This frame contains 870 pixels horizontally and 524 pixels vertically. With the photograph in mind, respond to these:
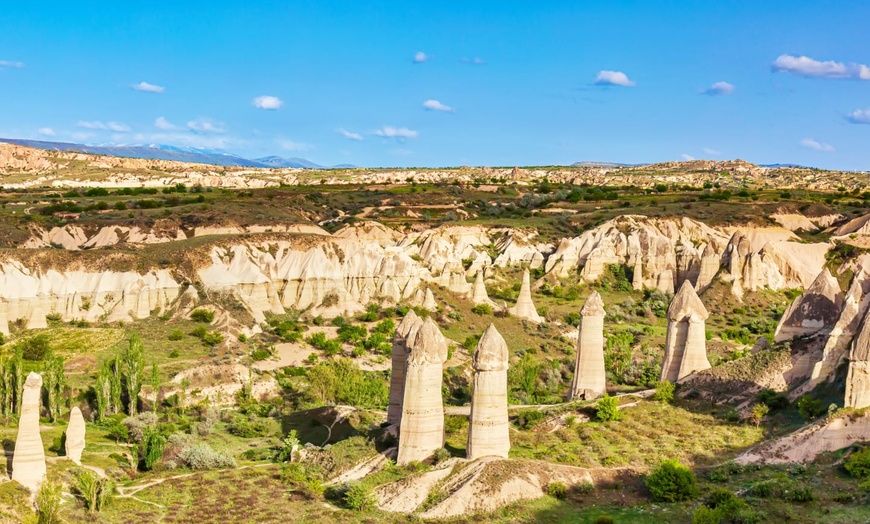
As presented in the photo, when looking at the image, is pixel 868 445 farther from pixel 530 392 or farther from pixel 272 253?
pixel 272 253

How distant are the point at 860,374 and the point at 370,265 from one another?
4037 cm

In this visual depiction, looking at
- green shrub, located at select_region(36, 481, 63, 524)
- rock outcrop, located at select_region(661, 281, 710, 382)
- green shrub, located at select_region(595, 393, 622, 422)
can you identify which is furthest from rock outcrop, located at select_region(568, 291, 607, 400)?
green shrub, located at select_region(36, 481, 63, 524)

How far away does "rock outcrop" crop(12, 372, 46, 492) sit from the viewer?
27.7 m

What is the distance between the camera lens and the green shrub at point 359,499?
26484 mm

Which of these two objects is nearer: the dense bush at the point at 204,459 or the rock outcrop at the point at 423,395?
the rock outcrop at the point at 423,395

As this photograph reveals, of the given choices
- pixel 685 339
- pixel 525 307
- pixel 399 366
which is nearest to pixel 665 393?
pixel 685 339

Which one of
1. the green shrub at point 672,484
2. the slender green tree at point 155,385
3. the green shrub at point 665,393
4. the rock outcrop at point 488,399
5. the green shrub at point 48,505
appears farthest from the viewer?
the slender green tree at point 155,385

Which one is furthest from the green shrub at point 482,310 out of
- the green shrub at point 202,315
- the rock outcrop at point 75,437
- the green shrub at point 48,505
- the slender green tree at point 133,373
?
the green shrub at point 48,505

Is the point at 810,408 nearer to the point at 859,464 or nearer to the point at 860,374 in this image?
the point at 860,374

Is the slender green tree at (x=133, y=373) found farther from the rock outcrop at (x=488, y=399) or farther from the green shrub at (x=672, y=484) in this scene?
the green shrub at (x=672, y=484)

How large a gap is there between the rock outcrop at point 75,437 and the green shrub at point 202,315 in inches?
918

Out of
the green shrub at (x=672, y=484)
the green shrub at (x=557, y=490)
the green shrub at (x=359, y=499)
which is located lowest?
the green shrub at (x=359, y=499)

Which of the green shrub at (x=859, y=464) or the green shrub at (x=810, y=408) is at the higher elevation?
the green shrub at (x=810, y=408)

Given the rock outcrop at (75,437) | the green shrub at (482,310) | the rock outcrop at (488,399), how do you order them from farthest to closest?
the green shrub at (482,310) → the rock outcrop at (75,437) → the rock outcrop at (488,399)
